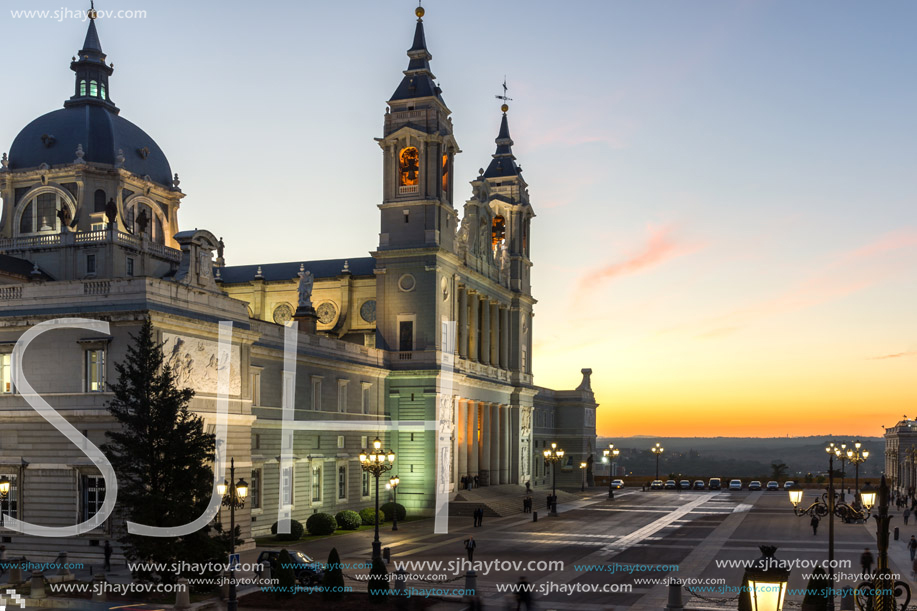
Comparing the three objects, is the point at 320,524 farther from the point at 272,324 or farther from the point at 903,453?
the point at 903,453

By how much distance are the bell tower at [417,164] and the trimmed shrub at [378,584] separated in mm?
43811

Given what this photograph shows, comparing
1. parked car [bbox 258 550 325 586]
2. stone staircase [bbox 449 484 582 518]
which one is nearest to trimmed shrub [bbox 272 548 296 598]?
parked car [bbox 258 550 325 586]

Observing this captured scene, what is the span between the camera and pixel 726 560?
4622cm

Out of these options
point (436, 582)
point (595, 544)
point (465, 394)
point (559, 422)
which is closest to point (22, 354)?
point (436, 582)

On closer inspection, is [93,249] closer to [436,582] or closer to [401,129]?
[401,129]

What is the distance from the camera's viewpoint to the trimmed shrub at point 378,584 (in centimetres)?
3309

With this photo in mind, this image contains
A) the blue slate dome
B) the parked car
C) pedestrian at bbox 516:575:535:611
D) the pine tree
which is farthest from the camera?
the blue slate dome

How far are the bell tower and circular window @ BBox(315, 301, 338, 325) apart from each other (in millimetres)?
→ 10216

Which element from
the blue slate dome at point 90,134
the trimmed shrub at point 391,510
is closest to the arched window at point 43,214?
the blue slate dome at point 90,134

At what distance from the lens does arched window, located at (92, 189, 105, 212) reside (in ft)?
216

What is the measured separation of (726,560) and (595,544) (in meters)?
8.91

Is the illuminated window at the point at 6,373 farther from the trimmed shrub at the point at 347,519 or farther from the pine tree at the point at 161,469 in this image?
the trimmed shrub at the point at 347,519

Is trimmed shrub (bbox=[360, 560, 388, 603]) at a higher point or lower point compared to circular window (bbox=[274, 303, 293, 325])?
lower

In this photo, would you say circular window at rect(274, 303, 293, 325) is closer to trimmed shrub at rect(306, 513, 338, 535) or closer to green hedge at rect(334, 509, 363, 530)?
green hedge at rect(334, 509, 363, 530)
